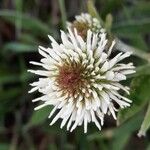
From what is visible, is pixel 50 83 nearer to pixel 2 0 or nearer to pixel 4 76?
pixel 4 76

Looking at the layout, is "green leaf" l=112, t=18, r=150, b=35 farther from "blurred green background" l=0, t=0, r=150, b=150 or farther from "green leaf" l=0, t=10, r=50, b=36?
"green leaf" l=0, t=10, r=50, b=36

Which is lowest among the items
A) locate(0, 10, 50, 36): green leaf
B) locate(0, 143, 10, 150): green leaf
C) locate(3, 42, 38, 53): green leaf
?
locate(0, 143, 10, 150): green leaf

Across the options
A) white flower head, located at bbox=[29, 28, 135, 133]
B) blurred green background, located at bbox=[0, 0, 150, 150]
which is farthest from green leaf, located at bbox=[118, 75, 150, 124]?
blurred green background, located at bbox=[0, 0, 150, 150]

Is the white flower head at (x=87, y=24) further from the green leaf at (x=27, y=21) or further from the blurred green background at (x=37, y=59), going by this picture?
the green leaf at (x=27, y=21)

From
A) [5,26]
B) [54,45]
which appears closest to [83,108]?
[54,45]

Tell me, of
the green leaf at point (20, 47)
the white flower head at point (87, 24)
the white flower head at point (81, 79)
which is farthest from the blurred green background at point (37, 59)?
the white flower head at point (81, 79)

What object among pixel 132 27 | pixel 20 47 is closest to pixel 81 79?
pixel 132 27

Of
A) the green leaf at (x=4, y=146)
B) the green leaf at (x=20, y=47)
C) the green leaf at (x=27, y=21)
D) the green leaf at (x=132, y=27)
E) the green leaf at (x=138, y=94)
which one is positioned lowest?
the green leaf at (x=4, y=146)
